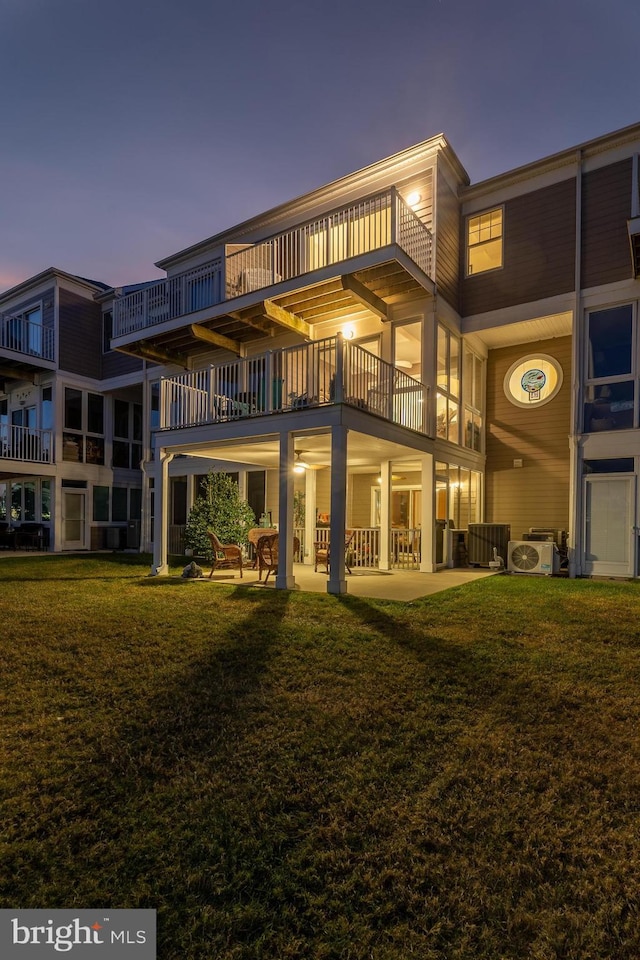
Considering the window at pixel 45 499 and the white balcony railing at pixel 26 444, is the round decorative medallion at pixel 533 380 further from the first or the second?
the window at pixel 45 499

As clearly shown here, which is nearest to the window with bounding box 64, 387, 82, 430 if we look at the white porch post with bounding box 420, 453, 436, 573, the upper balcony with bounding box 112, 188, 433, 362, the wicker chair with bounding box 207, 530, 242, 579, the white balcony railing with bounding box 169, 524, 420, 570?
the upper balcony with bounding box 112, 188, 433, 362

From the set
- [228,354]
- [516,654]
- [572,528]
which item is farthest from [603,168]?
[516,654]

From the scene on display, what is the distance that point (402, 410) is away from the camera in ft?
35.3

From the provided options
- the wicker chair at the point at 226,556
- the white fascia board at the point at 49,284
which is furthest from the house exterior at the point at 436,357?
the white fascia board at the point at 49,284

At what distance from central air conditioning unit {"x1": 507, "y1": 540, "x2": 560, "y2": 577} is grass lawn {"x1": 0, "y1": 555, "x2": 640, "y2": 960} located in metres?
5.61

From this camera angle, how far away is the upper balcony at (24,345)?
15.9m

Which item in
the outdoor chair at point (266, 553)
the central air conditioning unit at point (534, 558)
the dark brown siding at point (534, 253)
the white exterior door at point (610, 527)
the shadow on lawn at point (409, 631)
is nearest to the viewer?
the shadow on lawn at point (409, 631)

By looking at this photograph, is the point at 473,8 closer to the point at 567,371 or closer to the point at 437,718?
the point at 567,371

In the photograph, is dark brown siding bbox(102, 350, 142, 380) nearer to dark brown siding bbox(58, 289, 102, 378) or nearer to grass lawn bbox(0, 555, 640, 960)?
dark brown siding bbox(58, 289, 102, 378)

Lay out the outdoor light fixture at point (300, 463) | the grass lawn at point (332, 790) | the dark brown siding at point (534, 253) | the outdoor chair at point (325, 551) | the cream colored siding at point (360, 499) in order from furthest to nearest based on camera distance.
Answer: the cream colored siding at point (360, 499)
the outdoor light fixture at point (300, 463)
the dark brown siding at point (534, 253)
the outdoor chair at point (325, 551)
the grass lawn at point (332, 790)

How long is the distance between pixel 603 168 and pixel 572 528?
775 cm

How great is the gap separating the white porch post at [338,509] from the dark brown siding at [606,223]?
7.18m

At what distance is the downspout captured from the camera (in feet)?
34.8

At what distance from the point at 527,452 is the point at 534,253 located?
4.70 meters
